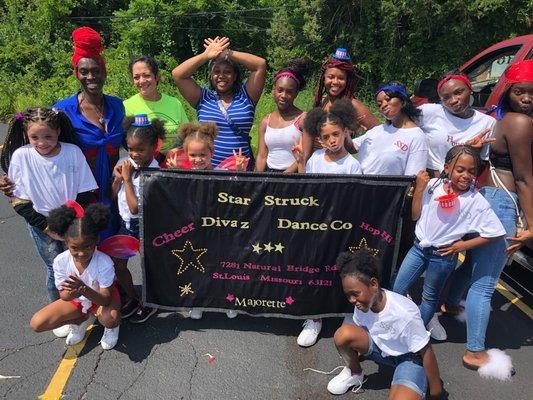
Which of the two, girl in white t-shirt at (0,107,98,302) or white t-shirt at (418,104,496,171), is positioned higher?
white t-shirt at (418,104,496,171)

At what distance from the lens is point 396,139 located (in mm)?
3297

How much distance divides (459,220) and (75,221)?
99.1 inches

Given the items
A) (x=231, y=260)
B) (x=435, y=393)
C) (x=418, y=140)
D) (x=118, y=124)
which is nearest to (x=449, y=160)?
(x=418, y=140)

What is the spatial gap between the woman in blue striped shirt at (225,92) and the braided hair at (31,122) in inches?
40.5

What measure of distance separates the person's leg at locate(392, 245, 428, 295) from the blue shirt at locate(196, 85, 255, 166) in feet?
5.33

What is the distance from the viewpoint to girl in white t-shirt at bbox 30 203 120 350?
10.1ft

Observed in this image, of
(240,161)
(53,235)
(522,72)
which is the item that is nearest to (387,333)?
(240,161)

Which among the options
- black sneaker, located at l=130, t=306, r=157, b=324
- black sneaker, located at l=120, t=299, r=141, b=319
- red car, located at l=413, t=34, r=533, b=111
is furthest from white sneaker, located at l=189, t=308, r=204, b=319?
red car, located at l=413, t=34, r=533, b=111

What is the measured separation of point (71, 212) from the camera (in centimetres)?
307

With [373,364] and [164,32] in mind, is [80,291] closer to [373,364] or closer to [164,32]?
[373,364]

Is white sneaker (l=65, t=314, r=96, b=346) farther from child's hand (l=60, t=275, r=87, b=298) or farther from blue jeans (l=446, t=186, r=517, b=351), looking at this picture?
blue jeans (l=446, t=186, r=517, b=351)

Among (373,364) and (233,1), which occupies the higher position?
(233,1)

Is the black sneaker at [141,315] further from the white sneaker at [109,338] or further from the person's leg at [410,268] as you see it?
the person's leg at [410,268]

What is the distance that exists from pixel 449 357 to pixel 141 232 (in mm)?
2446
